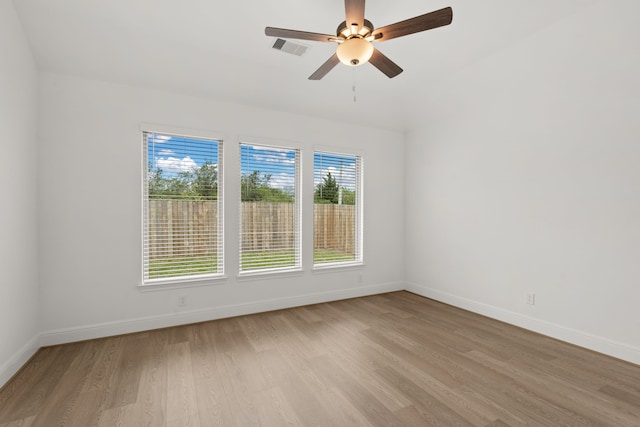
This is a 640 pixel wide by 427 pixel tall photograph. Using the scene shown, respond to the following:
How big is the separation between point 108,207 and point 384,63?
3197 mm

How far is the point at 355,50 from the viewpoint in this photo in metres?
2.16

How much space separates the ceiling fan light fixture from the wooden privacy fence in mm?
2404

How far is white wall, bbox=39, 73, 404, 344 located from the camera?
9.94 ft

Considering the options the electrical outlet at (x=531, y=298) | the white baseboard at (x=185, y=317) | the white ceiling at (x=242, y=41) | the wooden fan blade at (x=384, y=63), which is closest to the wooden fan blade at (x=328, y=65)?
the wooden fan blade at (x=384, y=63)

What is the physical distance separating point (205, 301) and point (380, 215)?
9.94ft

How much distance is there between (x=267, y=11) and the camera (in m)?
2.60

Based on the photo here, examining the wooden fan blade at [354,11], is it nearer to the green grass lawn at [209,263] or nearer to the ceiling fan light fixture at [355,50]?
the ceiling fan light fixture at [355,50]

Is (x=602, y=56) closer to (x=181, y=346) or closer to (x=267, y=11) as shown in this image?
(x=267, y=11)

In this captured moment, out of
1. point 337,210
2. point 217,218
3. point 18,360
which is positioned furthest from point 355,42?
point 18,360

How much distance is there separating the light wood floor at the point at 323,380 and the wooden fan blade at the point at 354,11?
2.69m

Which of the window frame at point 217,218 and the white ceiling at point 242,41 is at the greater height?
the white ceiling at point 242,41

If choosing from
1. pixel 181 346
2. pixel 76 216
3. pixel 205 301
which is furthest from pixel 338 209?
pixel 76 216

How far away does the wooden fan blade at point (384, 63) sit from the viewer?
2.40m

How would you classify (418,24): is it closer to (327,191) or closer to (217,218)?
(327,191)
